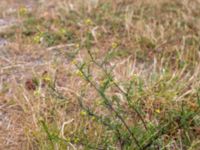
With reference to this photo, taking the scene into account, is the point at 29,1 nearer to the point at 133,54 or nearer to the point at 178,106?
the point at 133,54

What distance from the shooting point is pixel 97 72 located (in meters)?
2.07

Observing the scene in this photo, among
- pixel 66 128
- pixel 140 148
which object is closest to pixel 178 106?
pixel 140 148

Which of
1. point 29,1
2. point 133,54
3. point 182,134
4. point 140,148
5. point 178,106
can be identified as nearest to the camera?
point 140,148

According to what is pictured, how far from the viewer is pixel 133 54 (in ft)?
7.50

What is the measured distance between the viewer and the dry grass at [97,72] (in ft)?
5.32

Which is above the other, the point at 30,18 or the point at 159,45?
the point at 30,18

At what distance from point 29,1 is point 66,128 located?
145 cm

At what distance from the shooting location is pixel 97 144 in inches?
62.4

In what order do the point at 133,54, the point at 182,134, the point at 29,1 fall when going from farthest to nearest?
1. the point at 29,1
2. the point at 133,54
3. the point at 182,134

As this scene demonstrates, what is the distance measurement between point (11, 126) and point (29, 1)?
137 cm

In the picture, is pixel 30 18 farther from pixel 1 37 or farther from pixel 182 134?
pixel 182 134

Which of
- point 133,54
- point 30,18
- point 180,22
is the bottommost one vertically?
point 133,54

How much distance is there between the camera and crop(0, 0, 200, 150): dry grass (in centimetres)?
162

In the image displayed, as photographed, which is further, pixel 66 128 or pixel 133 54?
pixel 133 54
